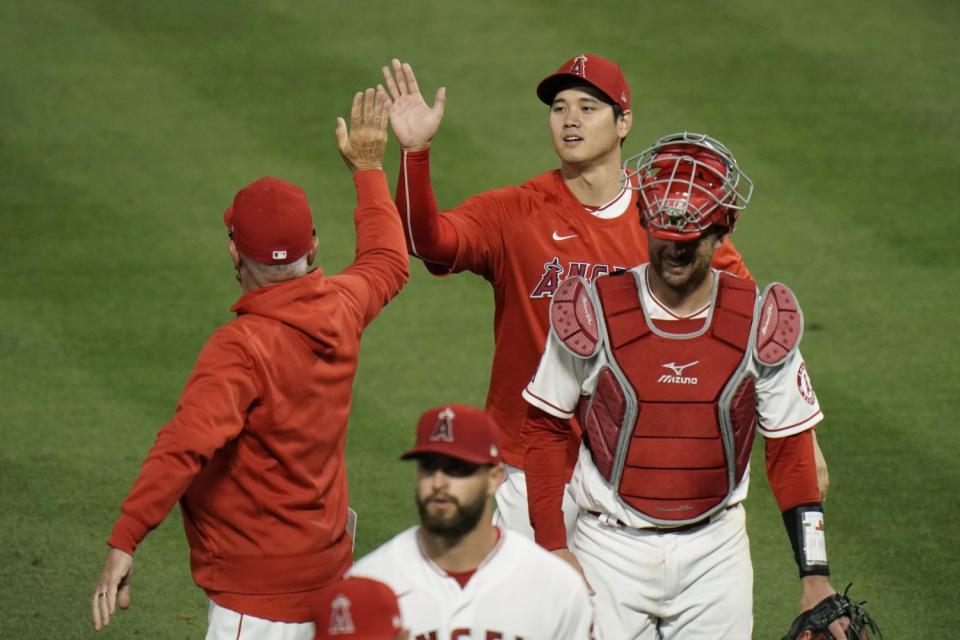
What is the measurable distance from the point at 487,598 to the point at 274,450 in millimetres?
1059

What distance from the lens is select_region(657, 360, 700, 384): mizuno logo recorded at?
14.8 feet

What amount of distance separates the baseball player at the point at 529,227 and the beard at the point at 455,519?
4.97ft

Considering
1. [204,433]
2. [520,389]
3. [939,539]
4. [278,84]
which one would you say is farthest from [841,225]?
[204,433]

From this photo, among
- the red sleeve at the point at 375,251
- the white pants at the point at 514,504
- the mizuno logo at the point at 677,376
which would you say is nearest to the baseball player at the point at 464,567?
the mizuno logo at the point at 677,376

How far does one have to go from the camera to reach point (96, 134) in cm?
1117

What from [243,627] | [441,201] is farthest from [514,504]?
[441,201]

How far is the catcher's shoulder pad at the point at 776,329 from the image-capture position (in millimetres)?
4527

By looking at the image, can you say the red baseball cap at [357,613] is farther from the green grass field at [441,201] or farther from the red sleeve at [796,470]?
the green grass field at [441,201]

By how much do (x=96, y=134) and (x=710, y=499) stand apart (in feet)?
25.2

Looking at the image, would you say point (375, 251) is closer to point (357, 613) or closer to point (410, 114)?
point (410, 114)

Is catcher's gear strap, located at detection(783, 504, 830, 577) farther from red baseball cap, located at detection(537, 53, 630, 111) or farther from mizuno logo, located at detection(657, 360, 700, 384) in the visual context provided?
red baseball cap, located at detection(537, 53, 630, 111)

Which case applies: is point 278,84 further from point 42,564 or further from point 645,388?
point 645,388

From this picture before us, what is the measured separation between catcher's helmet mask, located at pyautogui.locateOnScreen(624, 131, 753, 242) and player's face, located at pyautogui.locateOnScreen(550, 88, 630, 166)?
1027 millimetres

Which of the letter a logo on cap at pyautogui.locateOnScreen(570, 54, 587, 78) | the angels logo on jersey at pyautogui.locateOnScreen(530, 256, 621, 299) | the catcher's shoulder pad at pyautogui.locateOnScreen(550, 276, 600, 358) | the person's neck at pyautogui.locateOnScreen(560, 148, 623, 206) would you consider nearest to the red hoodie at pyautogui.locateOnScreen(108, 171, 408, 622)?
the catcher's shoulder pad at pyautogui.locateOnScreen(550, 276, 600, 358)
